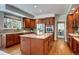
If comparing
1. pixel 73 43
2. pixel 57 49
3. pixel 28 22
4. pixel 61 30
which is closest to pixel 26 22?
pixel 28 22

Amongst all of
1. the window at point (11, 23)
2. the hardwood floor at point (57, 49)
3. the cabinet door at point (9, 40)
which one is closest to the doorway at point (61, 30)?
the hardwood floor at point (57, 49)

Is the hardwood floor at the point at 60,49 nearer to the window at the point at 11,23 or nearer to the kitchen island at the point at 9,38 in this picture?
the kitchen island at the point at 9,38

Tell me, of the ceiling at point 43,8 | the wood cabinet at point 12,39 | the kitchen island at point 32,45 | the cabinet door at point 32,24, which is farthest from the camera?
the wood cabinet at point 12,39

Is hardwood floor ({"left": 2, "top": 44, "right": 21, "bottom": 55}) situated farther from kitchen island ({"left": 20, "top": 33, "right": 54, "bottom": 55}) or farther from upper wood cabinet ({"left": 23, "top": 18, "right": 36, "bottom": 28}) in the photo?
upper wood cabinet ({"left": 23, "top": 18, "right": 36, "bottom": 28})

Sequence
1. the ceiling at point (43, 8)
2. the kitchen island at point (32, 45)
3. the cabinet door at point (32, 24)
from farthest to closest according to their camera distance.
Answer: the cabinet door at point (32, 24) < the kitchen island at point (32, 45) < the ceiling at point (43, 8)

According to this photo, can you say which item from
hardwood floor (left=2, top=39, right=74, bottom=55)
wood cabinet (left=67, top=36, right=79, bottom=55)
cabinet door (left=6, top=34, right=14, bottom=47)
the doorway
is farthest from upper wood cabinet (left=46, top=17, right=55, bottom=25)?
cabinet door (left=6, top=34, right=14, bottom=47)

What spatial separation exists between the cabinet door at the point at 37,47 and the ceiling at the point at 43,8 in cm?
59

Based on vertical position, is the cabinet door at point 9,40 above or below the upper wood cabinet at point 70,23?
below

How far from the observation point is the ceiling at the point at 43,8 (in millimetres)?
2463

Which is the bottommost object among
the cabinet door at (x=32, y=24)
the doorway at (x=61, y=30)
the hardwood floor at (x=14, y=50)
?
the hardwood floor at (x=14, y=50)

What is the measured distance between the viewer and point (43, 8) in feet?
8.32

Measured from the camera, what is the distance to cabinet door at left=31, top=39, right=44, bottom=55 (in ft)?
8.39

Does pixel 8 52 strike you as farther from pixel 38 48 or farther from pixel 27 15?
pixel 27 15
